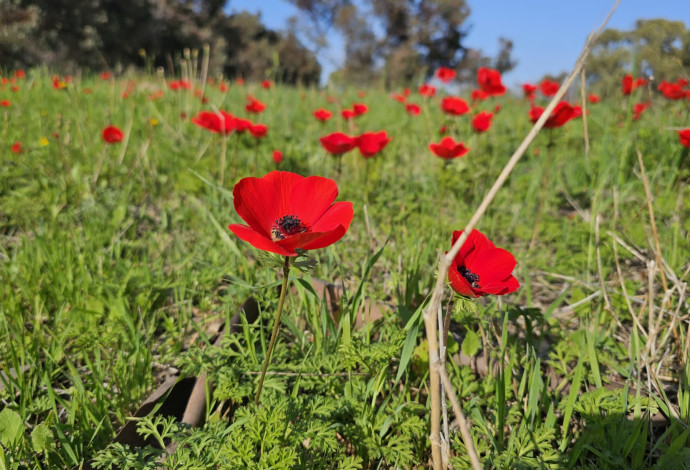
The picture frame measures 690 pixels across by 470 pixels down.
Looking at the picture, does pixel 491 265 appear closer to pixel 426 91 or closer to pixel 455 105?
pixel 455 105

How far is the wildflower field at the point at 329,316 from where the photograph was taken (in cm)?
114

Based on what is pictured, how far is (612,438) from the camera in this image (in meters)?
1.18

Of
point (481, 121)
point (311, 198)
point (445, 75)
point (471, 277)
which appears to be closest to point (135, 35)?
point (445, 75)

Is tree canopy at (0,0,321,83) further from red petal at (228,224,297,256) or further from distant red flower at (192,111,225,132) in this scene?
red petal at (228,224,297,256)

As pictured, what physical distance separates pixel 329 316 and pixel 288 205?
21.3 inches

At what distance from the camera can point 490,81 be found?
343 cm

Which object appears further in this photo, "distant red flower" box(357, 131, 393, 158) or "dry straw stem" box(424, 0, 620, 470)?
"distant red flower" box(357, 131, 393, 158)

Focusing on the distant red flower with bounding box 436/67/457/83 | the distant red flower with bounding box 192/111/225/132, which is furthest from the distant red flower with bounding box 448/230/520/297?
the distant red flower with bounding box 436/67/457/83

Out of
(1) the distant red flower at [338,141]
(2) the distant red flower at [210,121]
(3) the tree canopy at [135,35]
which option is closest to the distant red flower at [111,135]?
(2) the distant red flower at [210,121]

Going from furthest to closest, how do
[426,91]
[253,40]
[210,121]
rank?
[253,40] < [426,91] < [210,121]

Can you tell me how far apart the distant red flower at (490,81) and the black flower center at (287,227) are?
2.78m

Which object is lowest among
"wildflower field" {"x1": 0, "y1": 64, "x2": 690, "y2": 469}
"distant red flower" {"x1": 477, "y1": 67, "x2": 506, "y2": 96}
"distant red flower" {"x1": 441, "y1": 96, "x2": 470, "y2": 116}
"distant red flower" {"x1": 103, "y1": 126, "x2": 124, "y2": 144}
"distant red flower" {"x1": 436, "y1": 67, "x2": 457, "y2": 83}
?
"wildflower field" {"x1": 0, "y1": 64, "x2": 690, "y2": 469}

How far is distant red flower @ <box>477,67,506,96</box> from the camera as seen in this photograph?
3.38 m

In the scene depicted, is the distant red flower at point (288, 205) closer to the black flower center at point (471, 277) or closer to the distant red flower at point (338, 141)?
the black flower center at point (471, 277)
